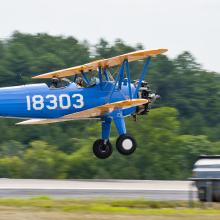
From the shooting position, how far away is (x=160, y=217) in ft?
70.3

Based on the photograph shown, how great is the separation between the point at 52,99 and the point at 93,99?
59.6 inches

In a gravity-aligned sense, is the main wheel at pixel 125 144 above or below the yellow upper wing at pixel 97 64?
below

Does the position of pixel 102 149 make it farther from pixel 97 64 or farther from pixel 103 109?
pixel 97 64

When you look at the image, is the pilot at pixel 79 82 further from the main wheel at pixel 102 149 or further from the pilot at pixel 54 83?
the main wheel at pixel 102 149

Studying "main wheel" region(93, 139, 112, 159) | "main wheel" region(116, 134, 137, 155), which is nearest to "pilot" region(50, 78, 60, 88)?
"main wheel" region(93, 139, 112, 159)

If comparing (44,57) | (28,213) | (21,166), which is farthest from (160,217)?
(44,57)

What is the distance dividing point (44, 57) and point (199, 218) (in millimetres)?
78546

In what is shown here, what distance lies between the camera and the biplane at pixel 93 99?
96.4 feet

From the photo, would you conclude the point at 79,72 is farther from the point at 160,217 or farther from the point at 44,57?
the point at 44,57

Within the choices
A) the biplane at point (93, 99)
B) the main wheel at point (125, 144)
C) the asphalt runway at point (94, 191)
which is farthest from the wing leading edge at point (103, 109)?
the asphalt runway at point (94, 191)

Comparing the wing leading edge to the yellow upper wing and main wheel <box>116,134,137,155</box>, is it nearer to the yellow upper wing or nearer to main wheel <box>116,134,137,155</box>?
main wheel <box>116,134,137,155</box>

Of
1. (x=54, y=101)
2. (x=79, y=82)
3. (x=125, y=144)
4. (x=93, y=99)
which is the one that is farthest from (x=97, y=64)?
(x=125, y=144)

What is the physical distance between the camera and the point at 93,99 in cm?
3006

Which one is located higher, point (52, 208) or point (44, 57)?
point (44, 57)
